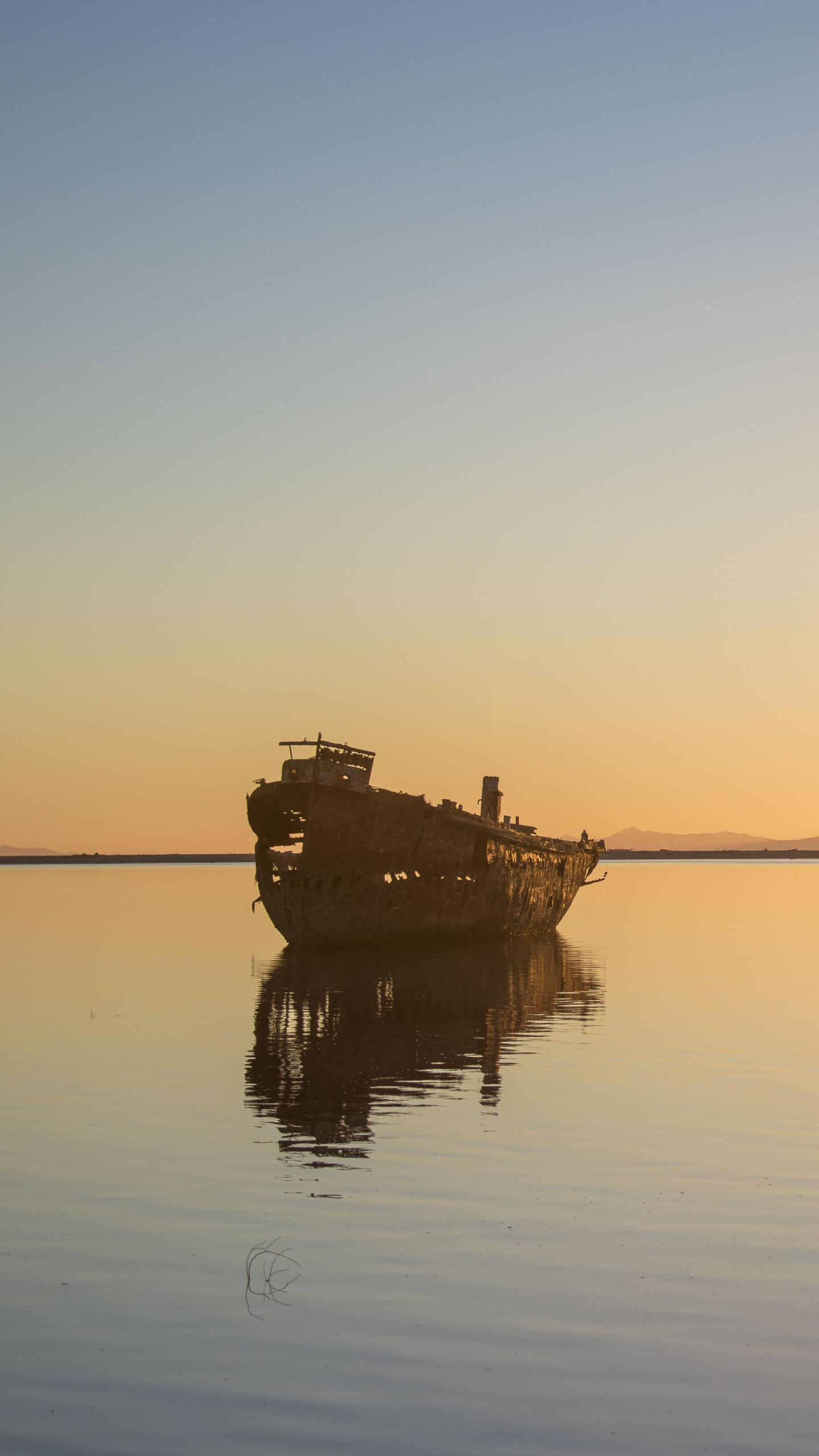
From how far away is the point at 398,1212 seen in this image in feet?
53.0

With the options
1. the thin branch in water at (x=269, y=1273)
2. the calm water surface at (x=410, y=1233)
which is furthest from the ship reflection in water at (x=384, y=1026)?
the thin branch in water at (x=269, y=1273)

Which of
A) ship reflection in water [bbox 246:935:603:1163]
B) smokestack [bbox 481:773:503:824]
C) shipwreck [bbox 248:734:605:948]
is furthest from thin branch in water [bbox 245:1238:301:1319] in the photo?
smokestack [bbox 481:773:503:824]

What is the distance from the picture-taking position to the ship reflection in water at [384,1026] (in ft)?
76.2

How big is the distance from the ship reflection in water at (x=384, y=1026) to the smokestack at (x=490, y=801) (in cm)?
885

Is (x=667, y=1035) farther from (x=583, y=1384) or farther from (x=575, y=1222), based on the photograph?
(x=583, y=1384)

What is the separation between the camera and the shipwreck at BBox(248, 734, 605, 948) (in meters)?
54.0

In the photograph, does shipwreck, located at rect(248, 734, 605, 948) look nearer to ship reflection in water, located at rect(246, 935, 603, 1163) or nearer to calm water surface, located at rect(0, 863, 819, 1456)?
ship reflection in water, located at rect(246, 935, 603, 1163)

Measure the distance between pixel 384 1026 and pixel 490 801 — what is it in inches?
1356

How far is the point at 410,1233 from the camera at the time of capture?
15273 mm

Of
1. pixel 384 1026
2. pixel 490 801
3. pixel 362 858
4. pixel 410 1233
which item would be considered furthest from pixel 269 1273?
pixel 490 801

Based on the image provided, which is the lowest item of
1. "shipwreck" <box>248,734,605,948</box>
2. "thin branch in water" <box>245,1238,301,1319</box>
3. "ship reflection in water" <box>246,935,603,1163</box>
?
"ship reflection in water" <box>246,935,603,1163</box>

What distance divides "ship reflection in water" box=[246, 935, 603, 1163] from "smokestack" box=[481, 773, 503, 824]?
29.0 ft

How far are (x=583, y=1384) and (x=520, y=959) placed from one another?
47.5 m

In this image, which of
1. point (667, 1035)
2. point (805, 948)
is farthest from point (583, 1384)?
point (805, 948)
